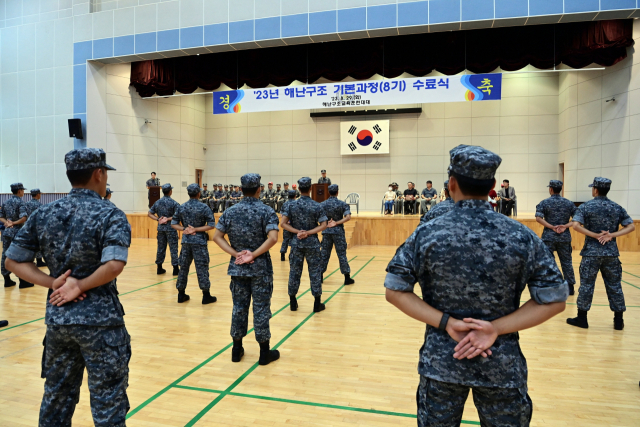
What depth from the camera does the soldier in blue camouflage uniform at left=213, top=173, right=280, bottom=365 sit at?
3787mm

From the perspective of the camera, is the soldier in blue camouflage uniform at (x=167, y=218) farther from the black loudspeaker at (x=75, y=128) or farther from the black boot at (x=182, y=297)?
the black loudspeaker at (x=75, y=128)

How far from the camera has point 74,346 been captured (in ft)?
6.80

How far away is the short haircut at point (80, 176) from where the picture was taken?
2.13m

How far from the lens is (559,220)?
652 cm

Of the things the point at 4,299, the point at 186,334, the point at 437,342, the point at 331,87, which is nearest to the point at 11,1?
the point at 331,87

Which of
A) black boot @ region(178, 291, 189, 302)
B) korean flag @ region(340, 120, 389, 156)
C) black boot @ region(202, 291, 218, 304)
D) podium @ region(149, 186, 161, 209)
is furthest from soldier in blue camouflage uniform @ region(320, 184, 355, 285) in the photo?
korean flag @ region(340, 120, 389, 156)

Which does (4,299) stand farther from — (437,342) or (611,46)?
(611,46)

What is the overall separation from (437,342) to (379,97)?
34.8 feet

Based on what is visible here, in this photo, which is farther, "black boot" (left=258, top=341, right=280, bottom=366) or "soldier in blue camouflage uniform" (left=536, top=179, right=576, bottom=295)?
"soldier in blue camouflage uniform" (left=536, top=179, right=576, bottom=295)

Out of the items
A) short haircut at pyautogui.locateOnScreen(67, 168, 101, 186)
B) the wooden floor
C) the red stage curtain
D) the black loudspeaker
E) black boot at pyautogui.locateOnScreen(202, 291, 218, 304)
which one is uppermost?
the red stage curtain

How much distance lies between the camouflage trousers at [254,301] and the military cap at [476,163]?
102 inches

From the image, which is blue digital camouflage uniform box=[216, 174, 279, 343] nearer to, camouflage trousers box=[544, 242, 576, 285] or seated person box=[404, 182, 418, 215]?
camouflage trousers box=[544, 242, 576, 285]

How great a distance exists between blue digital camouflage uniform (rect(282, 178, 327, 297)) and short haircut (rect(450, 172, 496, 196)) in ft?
13.1

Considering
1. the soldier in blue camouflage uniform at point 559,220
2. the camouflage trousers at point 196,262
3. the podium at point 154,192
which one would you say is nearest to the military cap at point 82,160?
the camouflage trousers at point 196,262
